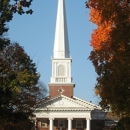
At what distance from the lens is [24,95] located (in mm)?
39594

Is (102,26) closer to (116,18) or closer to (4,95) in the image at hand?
(116,18)

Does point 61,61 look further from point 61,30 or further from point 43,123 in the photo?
point 43,123

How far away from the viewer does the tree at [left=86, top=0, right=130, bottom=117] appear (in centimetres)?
1900

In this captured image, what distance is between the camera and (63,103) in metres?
79.9

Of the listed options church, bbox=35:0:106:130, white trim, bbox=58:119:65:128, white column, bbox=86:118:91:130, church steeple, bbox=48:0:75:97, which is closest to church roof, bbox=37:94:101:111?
church, bbox=35:0:106:130

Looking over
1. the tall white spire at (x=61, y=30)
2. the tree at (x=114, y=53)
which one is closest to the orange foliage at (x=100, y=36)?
the tree at (x=114, y=53)

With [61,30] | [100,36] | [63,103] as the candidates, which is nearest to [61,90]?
[63,103]

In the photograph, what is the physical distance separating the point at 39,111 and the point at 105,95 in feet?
191

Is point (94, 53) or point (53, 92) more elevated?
point (53, 92)

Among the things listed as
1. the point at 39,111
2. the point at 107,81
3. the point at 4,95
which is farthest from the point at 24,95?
the point at 39,111

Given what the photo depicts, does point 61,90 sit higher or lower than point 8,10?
higher

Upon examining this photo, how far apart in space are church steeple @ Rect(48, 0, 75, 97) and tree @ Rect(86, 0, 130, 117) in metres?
60.9

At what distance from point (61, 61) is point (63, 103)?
8.29 m

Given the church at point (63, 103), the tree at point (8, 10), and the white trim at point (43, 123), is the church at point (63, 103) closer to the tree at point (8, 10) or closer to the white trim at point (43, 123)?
the white trim at point (43, 123)
